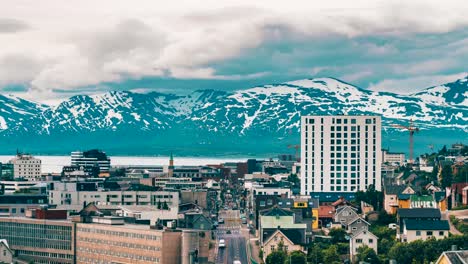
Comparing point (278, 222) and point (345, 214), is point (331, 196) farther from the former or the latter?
point (278, 222)

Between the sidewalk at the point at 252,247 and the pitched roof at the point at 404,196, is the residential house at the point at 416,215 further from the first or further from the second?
the pitched roof at the point at 404,196

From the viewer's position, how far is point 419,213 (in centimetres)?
Answer: 10244

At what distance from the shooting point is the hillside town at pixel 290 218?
93000 mm

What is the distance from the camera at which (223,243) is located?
108812mm

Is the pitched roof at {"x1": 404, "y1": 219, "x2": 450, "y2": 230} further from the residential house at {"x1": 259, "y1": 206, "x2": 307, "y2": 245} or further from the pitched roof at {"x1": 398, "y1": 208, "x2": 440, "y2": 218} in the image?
the residential house at {"x1": 259, "y1": 206, "x2": 307, "y2": 245}

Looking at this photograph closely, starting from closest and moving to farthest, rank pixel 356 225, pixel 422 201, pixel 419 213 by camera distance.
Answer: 1. pixel 419 213
2. pixel 356 225
3. pixel 422 201

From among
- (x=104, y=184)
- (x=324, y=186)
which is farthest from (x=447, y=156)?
(x=104, y=184)

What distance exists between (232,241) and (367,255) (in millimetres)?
22935

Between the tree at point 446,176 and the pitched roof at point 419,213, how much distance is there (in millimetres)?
21719

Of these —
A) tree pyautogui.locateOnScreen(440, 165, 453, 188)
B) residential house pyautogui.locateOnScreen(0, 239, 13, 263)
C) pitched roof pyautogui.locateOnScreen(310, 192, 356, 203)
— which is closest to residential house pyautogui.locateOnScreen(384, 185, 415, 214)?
tree pyautogui.locateOnScreen(440, 165, 453, 188)

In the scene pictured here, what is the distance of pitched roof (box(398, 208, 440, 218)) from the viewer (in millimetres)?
101438

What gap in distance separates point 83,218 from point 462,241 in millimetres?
29429

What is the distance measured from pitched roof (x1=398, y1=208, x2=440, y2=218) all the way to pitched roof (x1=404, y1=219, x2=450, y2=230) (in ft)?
12.3

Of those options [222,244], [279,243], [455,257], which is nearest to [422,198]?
[222,244]
